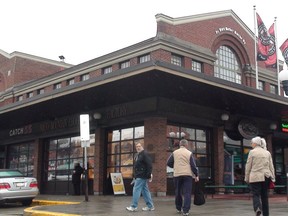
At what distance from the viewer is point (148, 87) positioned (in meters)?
16.0

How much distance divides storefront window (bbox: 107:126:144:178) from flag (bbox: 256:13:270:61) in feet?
36.7

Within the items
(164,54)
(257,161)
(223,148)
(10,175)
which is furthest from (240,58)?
(257,161)

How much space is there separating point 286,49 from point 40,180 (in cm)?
1714

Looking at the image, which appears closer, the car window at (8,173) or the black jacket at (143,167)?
the black jacket at (143,167)

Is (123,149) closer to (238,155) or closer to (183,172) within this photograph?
(238,155)

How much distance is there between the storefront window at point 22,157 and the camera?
80.5ft

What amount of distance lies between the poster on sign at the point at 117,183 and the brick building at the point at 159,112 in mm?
527

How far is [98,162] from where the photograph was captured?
19.1 meters

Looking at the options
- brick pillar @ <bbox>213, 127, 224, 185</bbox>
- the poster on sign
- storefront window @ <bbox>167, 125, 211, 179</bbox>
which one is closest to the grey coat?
storefront window @ <bbox>167, 125, 211, 179</bbox>

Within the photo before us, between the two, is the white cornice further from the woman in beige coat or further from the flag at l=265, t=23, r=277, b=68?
the woman in beige coat

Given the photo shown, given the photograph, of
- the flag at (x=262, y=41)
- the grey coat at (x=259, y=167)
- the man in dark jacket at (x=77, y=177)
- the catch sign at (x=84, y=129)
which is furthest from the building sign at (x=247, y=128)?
the grey coat at (x=259, y=167)

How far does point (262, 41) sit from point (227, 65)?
322 cm

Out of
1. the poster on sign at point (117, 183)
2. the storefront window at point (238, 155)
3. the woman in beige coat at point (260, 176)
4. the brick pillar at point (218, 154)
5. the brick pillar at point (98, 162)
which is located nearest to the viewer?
the woman in beige coat at point (260, 176)

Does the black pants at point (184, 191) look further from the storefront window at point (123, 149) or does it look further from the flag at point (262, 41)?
the flag at point (262, 41)
